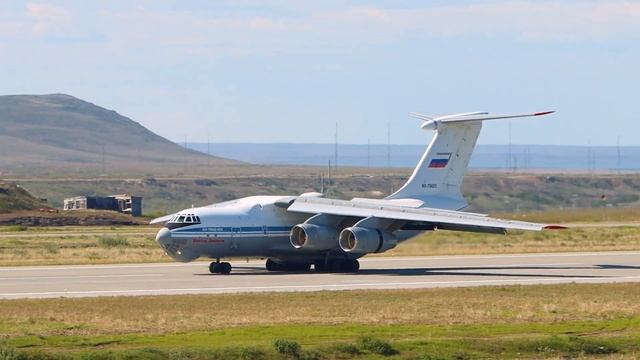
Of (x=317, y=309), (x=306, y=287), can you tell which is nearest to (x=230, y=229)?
(x=306, y=287)

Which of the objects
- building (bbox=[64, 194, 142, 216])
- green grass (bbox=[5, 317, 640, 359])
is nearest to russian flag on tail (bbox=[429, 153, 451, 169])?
green grass (bbox=[5, 317, 640, 359])

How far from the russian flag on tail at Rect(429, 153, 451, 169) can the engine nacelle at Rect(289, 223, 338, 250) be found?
5.34 meters

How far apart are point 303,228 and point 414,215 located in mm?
3342

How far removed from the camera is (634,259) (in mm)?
47375

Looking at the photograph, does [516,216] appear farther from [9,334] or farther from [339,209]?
[9,334]

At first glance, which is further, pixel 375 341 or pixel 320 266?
pixel 320 266

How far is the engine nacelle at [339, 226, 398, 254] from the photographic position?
1677 inches

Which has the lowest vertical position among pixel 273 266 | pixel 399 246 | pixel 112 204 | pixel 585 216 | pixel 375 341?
pixel 375 341

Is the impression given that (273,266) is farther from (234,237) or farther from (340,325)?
(340,325)

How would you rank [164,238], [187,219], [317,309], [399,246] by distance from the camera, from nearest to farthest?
1. [317,309]
2. [164,238]
3. [187,219]
4. [399,246]

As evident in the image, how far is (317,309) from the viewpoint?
30469 millimetres

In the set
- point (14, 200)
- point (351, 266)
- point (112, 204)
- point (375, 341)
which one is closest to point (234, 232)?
point (351, 266)

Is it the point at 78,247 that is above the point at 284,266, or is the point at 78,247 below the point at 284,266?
above

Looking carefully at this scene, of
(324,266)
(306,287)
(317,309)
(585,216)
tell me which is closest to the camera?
(317,309)
